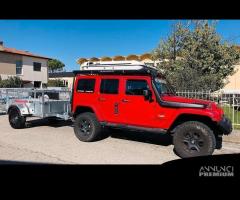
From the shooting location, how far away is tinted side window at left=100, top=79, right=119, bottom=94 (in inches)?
297

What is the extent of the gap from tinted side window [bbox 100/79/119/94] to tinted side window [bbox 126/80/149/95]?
0.38 metres

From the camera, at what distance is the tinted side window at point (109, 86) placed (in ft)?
24.8

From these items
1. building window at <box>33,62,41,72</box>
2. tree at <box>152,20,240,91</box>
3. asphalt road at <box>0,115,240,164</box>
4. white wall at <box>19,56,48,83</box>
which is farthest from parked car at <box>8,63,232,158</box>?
building window at <box>33,62,41,72</box>

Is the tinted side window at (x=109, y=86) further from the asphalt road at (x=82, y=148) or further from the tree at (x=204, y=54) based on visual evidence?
the tree at (x=204, y=54)

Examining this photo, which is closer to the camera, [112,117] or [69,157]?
[69,157]

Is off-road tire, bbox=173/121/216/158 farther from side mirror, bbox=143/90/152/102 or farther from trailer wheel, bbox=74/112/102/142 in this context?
trailer wheel, bbox=74/112/102/142

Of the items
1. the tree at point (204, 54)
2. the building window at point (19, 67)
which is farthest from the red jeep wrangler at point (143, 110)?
the building window at point (19, 67)

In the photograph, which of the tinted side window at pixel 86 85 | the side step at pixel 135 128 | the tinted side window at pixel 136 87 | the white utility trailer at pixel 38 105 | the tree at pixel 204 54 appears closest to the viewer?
the side step at pixel 135 128

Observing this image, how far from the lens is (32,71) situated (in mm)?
A: 32688

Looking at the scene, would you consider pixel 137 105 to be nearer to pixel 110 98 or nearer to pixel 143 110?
pixel 143 110
